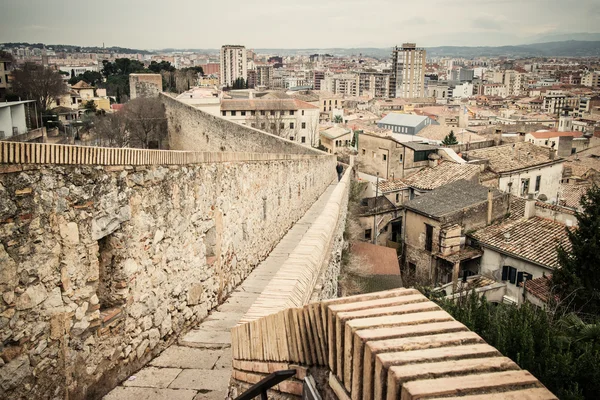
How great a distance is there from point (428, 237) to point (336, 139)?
29.7 meters

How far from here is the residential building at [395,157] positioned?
31734mm

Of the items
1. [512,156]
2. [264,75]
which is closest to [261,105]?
[512,156]

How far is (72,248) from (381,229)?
23901 millimetres

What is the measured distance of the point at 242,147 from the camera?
63.4 feet

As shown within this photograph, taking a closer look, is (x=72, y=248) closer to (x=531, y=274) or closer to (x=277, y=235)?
(x=277, y=235)

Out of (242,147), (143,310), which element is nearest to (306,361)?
(143,310)

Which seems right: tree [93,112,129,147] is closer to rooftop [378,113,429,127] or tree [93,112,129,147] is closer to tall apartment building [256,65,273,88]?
rooftop [378,113,429,127]

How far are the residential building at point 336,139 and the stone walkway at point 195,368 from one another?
4482 cm

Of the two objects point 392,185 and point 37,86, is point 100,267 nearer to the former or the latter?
point 392,185

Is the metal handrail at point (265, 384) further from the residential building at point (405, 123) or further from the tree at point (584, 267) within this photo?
the residential building at point (405, 123)

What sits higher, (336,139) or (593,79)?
(593,79)

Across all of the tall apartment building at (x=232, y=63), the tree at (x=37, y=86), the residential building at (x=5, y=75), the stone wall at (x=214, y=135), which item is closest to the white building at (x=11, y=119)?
the stone wall at (x=214, y=135)

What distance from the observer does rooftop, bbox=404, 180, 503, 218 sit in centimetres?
2231

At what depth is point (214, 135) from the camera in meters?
22.0
